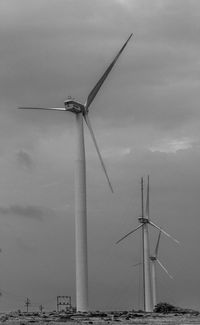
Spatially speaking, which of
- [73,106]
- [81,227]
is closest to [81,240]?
[81,227]

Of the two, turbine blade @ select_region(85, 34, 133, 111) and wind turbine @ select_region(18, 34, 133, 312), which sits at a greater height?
turbine blade @ select_region(85, 34, 133, 111)

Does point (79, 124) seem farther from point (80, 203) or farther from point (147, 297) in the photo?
point (147, 297)

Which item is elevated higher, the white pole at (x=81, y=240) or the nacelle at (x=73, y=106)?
the nacelle at (x=73, y=106)

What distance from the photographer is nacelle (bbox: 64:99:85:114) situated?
12438cm

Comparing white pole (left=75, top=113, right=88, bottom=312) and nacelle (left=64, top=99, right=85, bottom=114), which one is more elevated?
nacelle (left=64, top=99, right=85, bottom=114)

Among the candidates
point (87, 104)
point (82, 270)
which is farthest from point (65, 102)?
point (82, 270)

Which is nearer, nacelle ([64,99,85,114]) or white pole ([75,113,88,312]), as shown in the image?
white pole ([75,113,88,312])

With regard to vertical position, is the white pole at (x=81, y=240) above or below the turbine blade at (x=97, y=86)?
below

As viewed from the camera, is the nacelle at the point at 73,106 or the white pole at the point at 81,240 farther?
the nacelle at the point at 73,106

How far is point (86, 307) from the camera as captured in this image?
377 ft

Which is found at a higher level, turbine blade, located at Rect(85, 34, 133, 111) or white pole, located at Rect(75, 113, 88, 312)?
turbine blade, located at Rect(85, 34, 133, 111)

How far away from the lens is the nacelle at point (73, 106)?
124m

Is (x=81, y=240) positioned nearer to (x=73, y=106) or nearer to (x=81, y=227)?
(x=81, y=227)

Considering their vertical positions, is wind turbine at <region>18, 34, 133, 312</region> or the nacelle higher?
the nacelle
